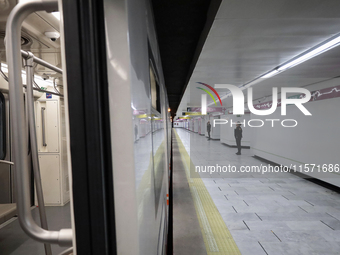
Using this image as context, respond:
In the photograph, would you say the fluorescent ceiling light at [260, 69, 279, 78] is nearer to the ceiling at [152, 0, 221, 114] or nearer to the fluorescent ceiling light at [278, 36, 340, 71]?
the fluorescent ceiling light at [278, 36, 340, 71]

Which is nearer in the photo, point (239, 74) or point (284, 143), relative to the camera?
point (239, 74)

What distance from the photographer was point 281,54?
4.02 m

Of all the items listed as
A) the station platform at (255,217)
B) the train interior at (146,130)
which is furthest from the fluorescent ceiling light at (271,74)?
the station platform at (255,217)

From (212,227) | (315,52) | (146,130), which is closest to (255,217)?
(212,227)

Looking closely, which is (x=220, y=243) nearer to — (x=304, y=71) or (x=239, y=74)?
(x=239, y=74)

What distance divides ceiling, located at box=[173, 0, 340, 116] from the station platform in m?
2.86

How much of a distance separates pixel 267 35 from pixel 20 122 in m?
3.32

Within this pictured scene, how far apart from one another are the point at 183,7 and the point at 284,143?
8196 mm

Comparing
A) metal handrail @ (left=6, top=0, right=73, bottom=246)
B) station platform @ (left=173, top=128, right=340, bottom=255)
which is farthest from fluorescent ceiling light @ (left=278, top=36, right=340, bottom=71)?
metal handrail @ (left=6, top=0, right=73, bottom=246)

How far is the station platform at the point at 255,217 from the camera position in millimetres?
3236

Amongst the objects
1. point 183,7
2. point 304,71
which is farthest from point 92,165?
point 304,71

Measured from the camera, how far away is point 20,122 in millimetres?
637

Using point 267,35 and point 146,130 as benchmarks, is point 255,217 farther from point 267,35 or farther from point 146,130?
point 146,130

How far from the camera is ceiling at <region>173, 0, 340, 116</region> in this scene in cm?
223
